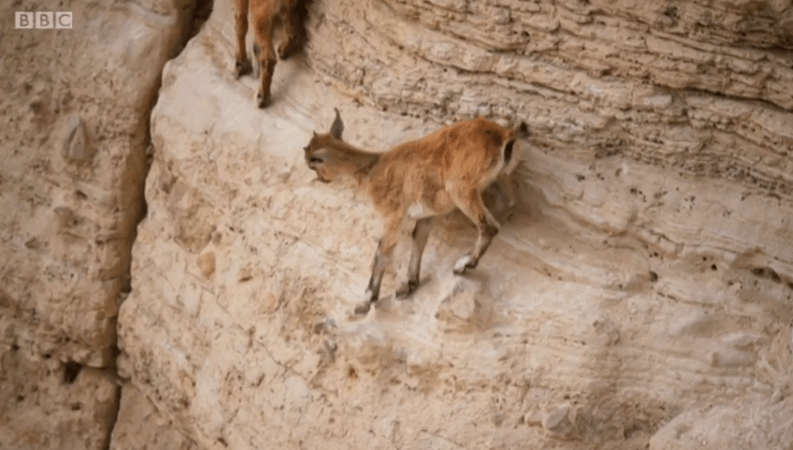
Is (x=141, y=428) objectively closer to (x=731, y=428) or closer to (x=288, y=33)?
(x=288, y=33)

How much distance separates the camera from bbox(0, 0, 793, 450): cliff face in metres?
6.14

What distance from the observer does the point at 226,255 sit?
7.98m

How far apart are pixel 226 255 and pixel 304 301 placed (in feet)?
2.89

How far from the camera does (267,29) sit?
7656 millimetres

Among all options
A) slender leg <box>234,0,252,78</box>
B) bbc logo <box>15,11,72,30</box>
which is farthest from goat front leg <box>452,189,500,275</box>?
bbc logo <box>15,11,72,30</box>

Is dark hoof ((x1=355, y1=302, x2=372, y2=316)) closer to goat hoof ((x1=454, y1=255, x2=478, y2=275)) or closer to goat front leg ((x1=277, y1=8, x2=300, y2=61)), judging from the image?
goat hoof ((x1=454, y1=255, x2=478, y2=275))

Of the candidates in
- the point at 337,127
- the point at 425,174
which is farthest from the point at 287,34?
the point at 425,174

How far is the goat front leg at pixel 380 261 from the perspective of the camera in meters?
6.71

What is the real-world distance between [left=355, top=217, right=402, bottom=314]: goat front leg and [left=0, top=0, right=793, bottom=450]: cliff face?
9cm

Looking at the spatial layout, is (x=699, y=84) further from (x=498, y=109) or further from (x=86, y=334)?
(x=86, y=334)

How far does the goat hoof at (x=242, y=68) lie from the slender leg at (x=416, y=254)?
2.00 metres

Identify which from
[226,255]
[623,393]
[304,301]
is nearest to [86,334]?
[226,255]

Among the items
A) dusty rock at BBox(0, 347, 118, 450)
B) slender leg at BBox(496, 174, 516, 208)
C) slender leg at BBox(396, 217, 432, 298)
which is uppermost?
slender leg at BBox(496, 174, 516, 208)

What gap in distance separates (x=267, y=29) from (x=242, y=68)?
1.86ft
